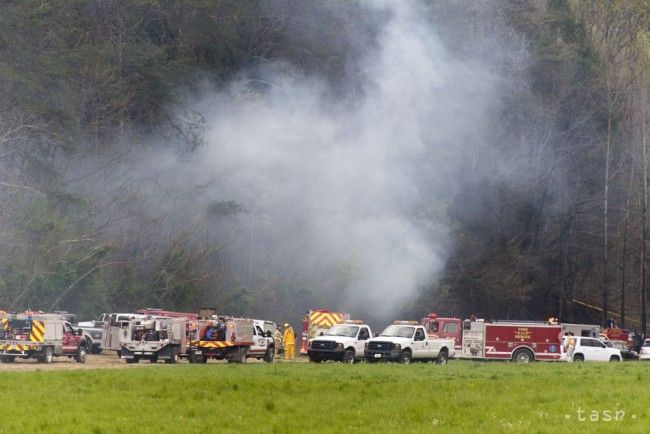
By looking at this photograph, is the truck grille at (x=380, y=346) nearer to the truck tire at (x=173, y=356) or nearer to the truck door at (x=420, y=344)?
the truck door at (x=420, y=344)

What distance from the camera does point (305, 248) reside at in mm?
57219

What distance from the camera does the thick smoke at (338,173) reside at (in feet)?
182

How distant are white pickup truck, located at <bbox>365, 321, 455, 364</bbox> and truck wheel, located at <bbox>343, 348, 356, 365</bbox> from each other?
0.65 metres

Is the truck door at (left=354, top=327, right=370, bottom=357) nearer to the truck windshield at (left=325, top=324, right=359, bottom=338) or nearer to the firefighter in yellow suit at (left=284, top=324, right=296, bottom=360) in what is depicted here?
the truck windshield at (left=325, top=324, right=359, bottom=338)

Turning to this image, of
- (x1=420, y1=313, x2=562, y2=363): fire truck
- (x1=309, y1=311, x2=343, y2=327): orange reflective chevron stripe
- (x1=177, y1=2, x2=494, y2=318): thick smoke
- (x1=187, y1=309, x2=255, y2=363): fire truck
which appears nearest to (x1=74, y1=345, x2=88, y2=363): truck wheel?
(x1=187, y1=309, x2=255, y2=363): fire truck

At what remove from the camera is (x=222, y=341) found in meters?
34.8

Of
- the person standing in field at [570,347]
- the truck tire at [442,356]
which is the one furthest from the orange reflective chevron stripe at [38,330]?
the person standing in field at [570,347]

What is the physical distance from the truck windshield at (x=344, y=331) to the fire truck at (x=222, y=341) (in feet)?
11.8

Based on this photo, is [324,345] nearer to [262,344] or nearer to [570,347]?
[262,344]

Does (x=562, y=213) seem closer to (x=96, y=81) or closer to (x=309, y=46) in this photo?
(x=309, y=46)

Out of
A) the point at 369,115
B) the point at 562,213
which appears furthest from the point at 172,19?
the point at 562,213

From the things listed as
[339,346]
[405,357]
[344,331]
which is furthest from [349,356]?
[405,357]

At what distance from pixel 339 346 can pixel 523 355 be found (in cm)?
781

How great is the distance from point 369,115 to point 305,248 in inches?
320
